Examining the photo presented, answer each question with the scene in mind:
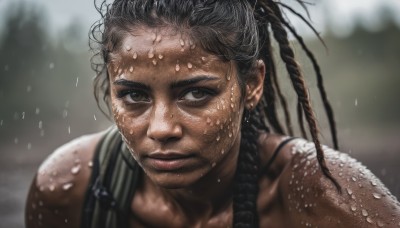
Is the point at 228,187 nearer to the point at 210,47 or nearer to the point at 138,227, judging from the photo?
the point at 138,227

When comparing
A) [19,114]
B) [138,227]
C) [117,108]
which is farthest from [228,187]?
[19,114]

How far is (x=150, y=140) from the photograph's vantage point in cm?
209

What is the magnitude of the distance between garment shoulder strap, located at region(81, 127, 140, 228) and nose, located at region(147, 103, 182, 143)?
49 centimetres

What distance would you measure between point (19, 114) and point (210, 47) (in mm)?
5582

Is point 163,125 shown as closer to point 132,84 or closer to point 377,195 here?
point 132,84

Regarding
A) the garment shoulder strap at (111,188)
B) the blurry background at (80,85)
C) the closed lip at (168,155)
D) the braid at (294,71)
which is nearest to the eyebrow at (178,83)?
the closed lip at (168,155)

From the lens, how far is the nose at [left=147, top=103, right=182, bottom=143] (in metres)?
2.02

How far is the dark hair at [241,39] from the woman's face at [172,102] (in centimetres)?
4

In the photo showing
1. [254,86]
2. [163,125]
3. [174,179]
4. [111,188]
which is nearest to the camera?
[163,125]

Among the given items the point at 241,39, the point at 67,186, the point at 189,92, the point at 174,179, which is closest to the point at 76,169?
the point at 67,186

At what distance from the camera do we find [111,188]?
250cm

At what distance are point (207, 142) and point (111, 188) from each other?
535 millimetres

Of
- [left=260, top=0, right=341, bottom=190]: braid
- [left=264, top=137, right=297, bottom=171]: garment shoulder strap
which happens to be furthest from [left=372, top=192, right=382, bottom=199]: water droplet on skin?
[left=264, top=137, right=297, bottom=171]: garment shoulder strap

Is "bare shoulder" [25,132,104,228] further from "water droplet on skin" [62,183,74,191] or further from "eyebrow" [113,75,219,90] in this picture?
"eyebrow" [113,75,219,90]
